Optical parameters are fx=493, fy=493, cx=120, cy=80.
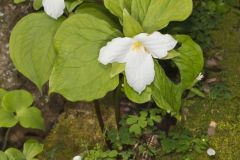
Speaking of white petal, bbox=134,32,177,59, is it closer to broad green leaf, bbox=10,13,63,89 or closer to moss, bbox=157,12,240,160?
broad green leaf, bbox=10,13,63,89

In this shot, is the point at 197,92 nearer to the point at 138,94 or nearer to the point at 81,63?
the point at 138,94

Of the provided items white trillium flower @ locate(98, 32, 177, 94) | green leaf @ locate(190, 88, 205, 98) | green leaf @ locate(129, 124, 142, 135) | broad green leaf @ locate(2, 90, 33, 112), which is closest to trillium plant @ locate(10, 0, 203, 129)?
white trillium flower @ locate(98, 32, 177, 94)

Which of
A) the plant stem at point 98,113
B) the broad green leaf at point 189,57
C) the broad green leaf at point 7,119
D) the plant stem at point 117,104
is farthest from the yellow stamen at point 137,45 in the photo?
the broad green leaf at point 7,119

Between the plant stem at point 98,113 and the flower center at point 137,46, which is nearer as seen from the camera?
the flower center at point 137,46

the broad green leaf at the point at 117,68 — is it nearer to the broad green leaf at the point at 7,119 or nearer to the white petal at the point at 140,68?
the white petal at the point at 140,68

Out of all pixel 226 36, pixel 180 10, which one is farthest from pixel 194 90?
pixel 180 10

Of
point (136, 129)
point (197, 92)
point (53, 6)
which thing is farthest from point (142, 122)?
point (53, 6)
